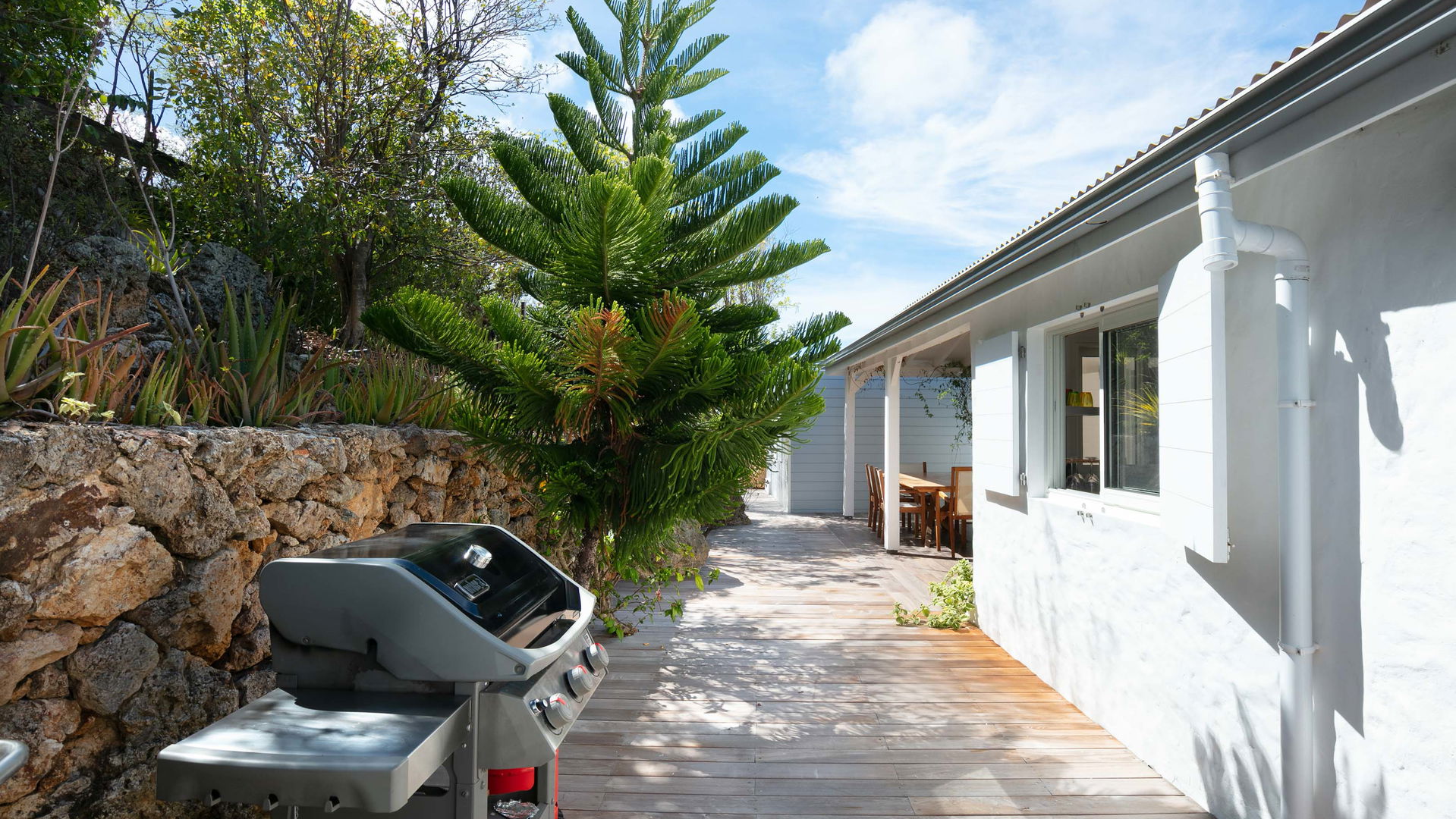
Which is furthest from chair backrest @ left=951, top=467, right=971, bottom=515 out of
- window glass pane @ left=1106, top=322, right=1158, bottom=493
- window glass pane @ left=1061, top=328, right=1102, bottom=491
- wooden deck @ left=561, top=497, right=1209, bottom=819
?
window glass pane @ left=1106, top=322, right=1158, bottom=493

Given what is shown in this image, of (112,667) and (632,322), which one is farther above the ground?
(632,322)

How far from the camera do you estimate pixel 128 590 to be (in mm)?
1671

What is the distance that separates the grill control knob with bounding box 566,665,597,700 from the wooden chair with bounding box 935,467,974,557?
6.92 metres

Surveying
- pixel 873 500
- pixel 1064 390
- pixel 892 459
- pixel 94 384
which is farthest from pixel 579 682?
pixel 873 500

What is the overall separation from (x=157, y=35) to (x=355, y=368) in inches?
107

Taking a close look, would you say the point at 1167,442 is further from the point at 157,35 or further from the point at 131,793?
the point at 157,35

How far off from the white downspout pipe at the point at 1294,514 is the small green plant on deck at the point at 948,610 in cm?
307

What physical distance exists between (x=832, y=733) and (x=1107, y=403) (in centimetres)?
209

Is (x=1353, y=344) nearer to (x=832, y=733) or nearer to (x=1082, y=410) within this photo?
(x=1082, y=410)

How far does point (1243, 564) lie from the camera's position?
8.13ft

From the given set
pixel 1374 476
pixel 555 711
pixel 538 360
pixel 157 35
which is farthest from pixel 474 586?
pixel 157 35

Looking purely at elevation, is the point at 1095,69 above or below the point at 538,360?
above

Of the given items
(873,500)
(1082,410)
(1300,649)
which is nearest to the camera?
(1300,649)

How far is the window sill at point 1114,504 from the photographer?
316 centimetres
